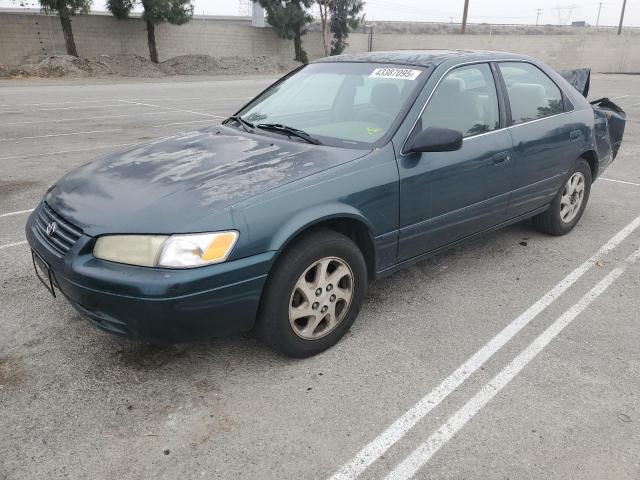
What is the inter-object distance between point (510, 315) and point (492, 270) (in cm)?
73

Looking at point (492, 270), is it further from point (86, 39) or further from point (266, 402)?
point (86, 39)

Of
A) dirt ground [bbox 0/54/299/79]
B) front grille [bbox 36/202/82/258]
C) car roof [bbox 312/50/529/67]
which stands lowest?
dirt ground [bbox 0/54/299/79]

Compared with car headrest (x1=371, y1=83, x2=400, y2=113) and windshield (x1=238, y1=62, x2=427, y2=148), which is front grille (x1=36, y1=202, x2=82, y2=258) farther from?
car headrest (x1=371, y1=83, x2=400, y2=113)

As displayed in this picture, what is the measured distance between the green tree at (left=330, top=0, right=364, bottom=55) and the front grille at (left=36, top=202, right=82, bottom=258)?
40.1m

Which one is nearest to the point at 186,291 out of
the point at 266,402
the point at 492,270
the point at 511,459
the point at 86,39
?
the point at 266,402

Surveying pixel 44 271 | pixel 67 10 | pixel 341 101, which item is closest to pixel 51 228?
pixel 44 271

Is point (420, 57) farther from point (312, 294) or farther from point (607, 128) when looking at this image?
point (607, 128)

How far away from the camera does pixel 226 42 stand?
120 feet

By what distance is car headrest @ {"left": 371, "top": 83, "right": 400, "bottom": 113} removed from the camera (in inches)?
136

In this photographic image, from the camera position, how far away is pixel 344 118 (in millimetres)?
3602

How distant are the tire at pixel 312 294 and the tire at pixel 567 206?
2.42m

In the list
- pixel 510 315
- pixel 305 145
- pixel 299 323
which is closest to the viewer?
pixel 299 323

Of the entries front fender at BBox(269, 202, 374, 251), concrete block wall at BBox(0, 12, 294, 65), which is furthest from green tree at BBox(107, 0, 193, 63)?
front fender at BBox(269, 202, 374, 251)

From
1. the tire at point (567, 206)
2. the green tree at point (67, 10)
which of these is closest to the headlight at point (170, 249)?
the tire at point (567, 206)
